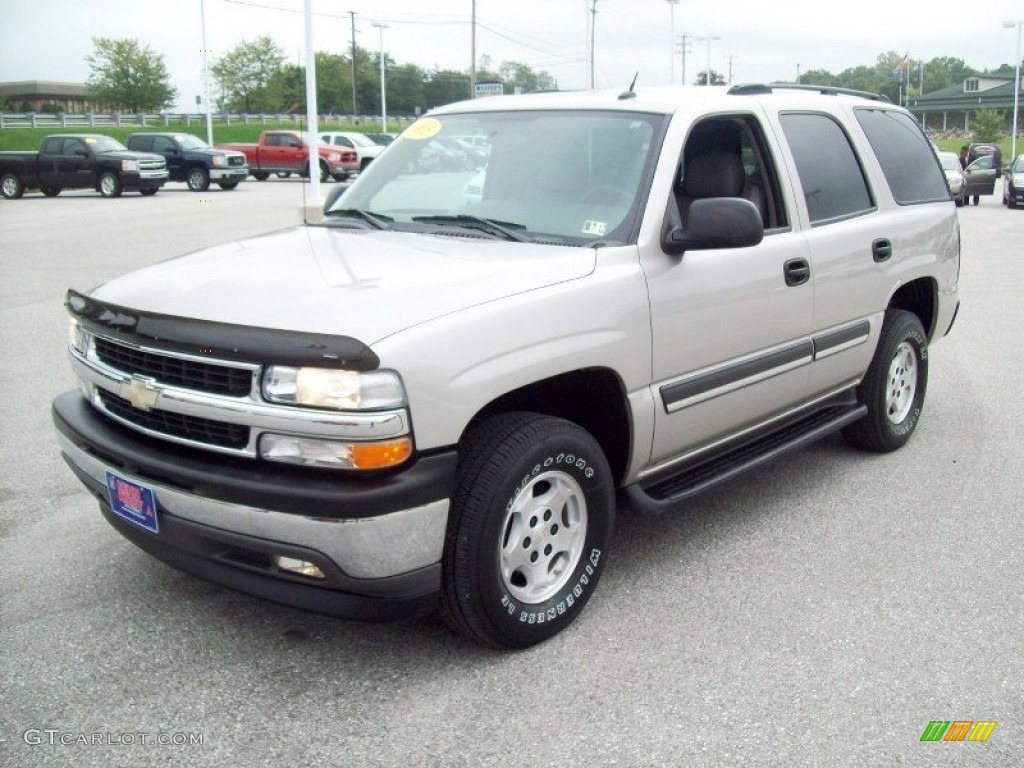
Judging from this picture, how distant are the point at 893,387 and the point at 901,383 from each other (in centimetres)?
12

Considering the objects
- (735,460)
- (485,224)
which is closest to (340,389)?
(485,224)

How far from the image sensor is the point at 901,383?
5.85 m

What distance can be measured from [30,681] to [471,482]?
1.57 metres

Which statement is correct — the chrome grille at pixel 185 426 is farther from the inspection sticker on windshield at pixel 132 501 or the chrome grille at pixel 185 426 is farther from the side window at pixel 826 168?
the side window at pixel 826 168

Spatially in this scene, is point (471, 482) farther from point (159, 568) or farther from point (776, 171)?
point (776, 171)

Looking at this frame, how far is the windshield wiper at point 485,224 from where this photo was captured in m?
3.96

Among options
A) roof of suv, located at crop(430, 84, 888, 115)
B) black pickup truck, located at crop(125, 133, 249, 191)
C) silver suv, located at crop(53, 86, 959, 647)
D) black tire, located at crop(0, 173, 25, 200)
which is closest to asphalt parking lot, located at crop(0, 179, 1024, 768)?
silver suv, located at crop(53, 86, 959, 647)

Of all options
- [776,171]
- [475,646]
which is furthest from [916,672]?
[776,171]

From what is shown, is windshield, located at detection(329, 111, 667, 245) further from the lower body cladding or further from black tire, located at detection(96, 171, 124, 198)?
black tire, located at detection(96, 171, 124, 198)

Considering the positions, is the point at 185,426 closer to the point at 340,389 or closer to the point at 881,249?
the point at 340,389

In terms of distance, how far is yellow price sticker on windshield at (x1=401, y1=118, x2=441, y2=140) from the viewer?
487cm

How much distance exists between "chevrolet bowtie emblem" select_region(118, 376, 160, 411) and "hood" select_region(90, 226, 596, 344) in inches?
9.1

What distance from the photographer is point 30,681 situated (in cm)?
330

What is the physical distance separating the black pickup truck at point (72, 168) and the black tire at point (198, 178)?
12.6ft
